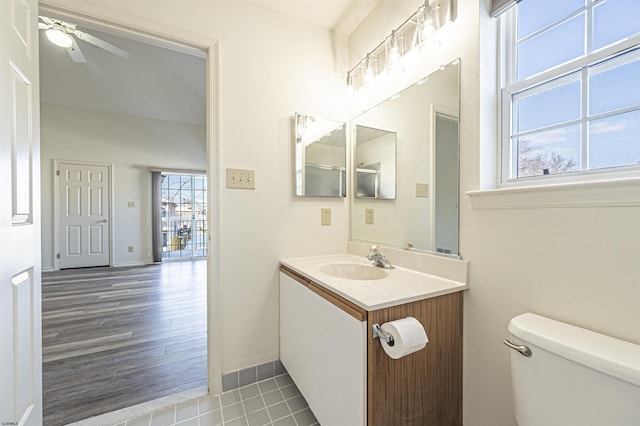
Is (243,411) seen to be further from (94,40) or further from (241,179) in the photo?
(94,40)

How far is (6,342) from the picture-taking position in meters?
0.79

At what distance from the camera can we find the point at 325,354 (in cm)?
104

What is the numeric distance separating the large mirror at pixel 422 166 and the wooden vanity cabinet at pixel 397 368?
0.35 m

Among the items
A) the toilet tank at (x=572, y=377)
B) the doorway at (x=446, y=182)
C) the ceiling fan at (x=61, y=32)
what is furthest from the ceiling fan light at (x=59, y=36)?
the toilet tank at (x=572, y=377)

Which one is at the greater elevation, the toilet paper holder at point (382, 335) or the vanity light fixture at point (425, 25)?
the vanity light fixture at point (425, 25)

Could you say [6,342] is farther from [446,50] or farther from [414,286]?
[446,50]

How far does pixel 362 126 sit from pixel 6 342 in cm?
190

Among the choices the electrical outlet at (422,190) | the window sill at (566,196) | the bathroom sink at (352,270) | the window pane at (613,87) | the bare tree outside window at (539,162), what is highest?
the window pane at (613,87)

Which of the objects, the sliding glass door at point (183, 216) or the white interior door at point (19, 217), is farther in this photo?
the sliding glass door at point (183, 216)

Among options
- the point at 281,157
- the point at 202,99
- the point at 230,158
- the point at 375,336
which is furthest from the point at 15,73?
the point at 202,99

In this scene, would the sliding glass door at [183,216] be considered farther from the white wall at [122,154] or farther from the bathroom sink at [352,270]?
the bathroom sink at [352,270]

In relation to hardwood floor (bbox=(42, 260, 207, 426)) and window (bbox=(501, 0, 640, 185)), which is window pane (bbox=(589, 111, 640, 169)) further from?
hardwood floor (bbox=(42, 260, 207, 426))

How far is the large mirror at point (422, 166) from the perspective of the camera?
1132 millimetres

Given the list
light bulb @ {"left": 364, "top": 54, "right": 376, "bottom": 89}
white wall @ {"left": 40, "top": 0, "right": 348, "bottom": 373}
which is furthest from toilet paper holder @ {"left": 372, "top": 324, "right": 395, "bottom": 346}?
light bulb @ {"left": 364, "top": 54, "right": 376, "bottom": 89}
